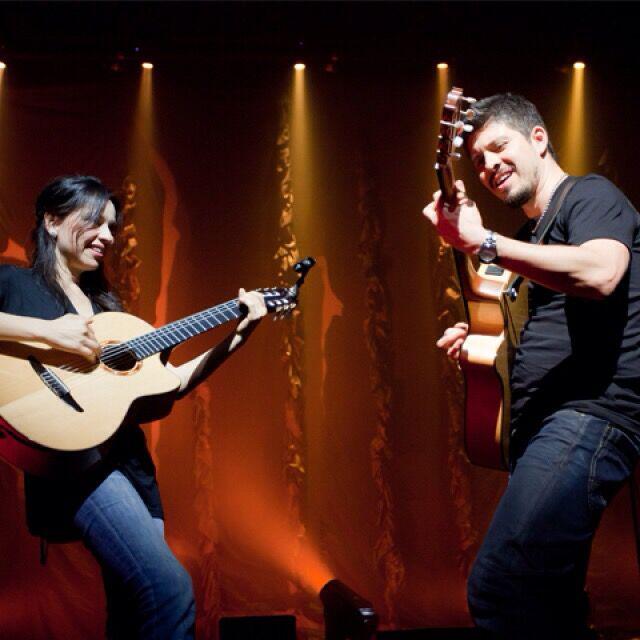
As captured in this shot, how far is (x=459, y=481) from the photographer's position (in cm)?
426

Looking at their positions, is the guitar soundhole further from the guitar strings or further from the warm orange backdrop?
the warm orange backdrop

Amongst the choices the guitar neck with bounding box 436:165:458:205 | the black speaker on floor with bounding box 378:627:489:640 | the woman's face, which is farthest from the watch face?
the black speaker on floor with bounding box 378:627:489:640

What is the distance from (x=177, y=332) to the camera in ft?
8.38

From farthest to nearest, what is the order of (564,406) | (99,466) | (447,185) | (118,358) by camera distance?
(118,358)
(99,466)
(447,185)
(564,406)

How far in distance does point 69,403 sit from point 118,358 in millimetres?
275

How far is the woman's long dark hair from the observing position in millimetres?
2510

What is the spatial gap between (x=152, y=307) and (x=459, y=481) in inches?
86.2

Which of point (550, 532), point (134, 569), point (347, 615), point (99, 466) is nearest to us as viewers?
point (550, 532)

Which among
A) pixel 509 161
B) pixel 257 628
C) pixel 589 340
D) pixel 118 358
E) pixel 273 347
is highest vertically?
pixel 509 161

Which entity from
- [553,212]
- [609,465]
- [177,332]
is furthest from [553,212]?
[177,332]

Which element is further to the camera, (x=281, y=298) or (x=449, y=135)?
(x=281, y=298)

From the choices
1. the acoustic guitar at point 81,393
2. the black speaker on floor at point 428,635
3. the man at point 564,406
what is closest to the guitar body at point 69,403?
the acoustic guitar at point 81,393

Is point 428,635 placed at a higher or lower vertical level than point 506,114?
lower

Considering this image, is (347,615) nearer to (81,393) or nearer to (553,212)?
(81,393)
